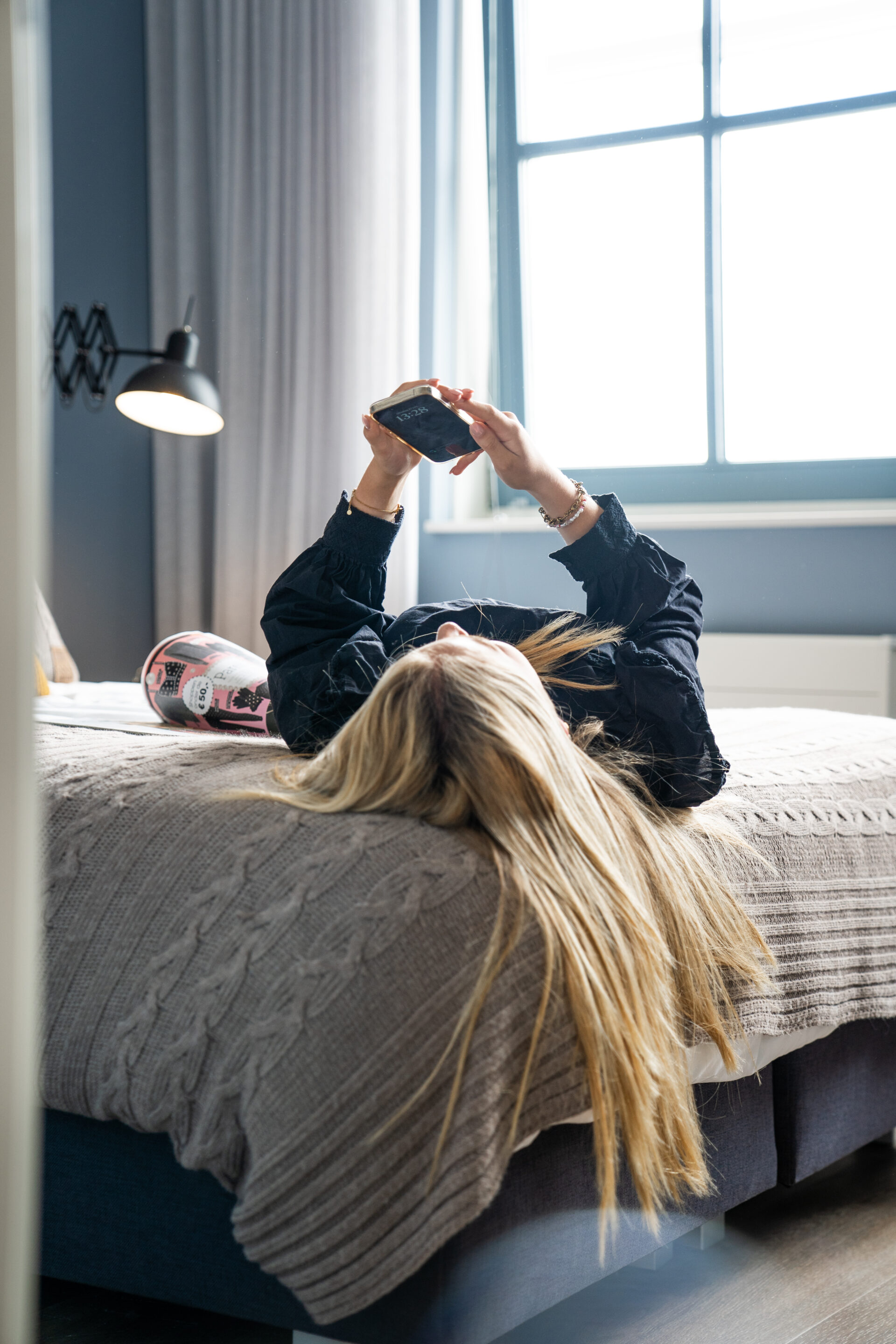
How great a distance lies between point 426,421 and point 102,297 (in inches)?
90.6

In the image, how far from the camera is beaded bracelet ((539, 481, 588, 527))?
130 cm

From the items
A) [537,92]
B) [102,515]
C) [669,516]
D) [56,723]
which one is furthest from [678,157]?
[56,723]

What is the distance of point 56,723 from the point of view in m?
1.47

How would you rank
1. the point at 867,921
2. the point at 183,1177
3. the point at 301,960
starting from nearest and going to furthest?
the point at 301,960
the point at 183,1177
the point at 867,921

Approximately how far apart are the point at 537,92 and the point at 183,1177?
117 inches

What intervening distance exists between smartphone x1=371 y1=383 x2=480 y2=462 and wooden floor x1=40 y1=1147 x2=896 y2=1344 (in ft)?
2.76

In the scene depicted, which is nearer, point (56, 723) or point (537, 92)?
point (56, 723)

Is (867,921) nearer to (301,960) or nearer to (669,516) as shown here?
(301,960)

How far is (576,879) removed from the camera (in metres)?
0.94

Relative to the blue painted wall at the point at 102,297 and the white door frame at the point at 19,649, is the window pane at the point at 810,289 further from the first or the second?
the white door frame at the point at 19,649

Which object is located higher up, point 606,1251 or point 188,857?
point 188,857

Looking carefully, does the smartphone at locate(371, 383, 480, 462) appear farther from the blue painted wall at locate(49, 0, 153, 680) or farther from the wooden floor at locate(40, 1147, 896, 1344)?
the blue painted wall at locate(49, 0, 153, 680)

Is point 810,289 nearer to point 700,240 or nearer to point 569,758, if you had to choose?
point 700,240

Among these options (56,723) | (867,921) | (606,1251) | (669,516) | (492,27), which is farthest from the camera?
(492,27)
